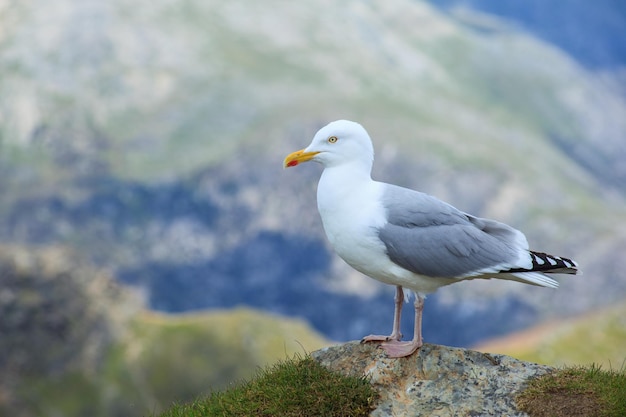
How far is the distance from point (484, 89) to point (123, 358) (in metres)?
157

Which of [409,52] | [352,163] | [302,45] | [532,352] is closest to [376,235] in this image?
[352,163]

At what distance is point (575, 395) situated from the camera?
1249 cm

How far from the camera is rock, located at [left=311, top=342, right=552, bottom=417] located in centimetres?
1245

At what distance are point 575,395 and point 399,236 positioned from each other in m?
3.59

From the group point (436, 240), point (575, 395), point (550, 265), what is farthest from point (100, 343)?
point (575, 395)

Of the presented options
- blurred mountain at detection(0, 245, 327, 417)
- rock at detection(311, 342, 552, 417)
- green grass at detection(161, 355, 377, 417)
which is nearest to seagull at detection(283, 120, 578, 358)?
rock at detection(311, 342, 552, 417)

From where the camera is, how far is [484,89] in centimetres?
19238

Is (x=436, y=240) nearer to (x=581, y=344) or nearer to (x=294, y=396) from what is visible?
(x=294, y=396)

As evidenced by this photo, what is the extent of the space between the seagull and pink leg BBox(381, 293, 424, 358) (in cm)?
2

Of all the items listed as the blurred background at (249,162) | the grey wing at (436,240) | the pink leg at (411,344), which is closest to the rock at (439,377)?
the pink leg at (411,344)

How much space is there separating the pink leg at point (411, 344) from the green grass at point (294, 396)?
2.36 feet

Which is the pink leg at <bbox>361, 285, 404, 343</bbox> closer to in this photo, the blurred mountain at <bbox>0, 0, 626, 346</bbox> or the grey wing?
the grey wing

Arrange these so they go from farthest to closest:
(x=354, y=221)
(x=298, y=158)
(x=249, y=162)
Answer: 1. (x=249, y=162)
2. (x=298, y=158)
3. (x=354, y=221)

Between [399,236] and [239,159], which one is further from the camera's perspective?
[239,159]
